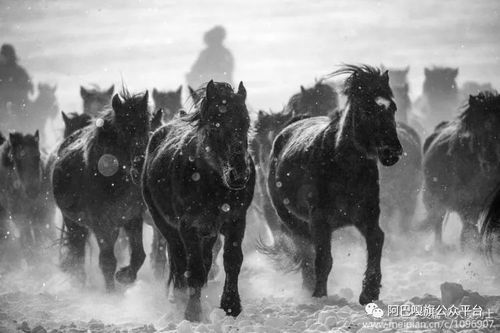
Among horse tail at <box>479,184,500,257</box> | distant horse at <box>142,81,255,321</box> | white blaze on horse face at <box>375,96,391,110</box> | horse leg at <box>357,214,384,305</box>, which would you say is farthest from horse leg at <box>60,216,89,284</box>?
horse tail at <box>479,184,500,257</box>

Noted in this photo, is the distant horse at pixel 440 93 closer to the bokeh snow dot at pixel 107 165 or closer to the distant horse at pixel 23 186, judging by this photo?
the distant horse at pixel 23 186

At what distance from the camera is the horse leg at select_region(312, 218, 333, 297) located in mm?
5988

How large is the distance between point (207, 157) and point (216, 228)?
0.67 metres

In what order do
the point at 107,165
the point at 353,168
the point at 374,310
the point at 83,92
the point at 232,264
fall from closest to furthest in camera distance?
1. the point at 374,310
2. the point at 232,264
3. the point at 353,168
4. the point at 107,165
5. the point at 83,92

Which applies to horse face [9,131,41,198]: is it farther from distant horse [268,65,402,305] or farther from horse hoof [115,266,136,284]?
distant horse [268,65,402,305]

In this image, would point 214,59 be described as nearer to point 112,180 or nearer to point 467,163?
point 467,163

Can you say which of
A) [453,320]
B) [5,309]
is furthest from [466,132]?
[5,309]

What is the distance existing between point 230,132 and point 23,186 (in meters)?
7.30

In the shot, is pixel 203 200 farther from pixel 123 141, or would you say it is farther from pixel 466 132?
pixel 466 132

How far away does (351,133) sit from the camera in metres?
5.99

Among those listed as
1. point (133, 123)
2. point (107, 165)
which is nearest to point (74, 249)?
point (107, 165)

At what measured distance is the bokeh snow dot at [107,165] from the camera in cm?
724

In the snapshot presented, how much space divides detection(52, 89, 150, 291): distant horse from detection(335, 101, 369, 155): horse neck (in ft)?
7.55

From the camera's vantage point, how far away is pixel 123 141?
7031 millimetres
